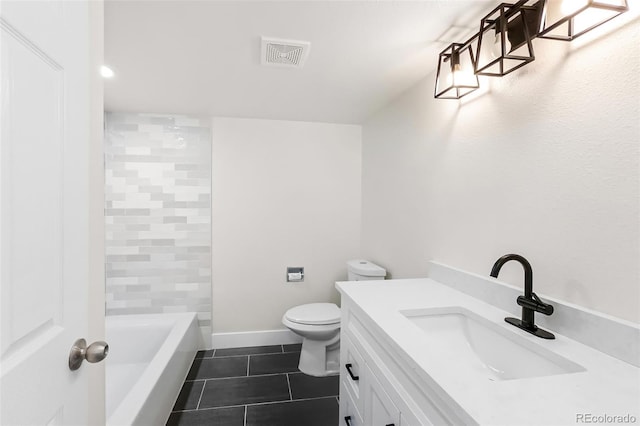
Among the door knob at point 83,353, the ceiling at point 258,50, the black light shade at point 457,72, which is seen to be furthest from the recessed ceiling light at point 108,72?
the black light shade at point 457,72

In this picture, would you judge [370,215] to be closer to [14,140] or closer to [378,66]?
[378,66]

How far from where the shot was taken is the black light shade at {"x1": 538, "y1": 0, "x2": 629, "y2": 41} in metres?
0.81

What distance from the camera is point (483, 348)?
3.66 feet

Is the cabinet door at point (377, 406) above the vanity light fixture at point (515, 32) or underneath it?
underneath

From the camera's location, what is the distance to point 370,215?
269cm

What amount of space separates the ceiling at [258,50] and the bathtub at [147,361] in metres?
1.80

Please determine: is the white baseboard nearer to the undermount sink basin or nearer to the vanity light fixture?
the undermount sink basin

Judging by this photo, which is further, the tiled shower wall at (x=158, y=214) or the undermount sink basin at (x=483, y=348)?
the tiled shower wall at (x=158, y=214)

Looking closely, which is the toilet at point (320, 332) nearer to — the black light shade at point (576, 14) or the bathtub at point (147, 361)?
the bathtub at point (147, 361)

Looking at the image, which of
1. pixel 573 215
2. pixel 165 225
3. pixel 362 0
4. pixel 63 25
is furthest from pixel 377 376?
pixel 165 225

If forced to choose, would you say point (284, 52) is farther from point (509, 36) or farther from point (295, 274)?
point (295, 274)

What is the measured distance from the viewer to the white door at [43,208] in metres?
0.50

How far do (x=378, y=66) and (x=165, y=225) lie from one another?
2.19m

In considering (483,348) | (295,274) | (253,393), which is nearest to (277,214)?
(295,274)
